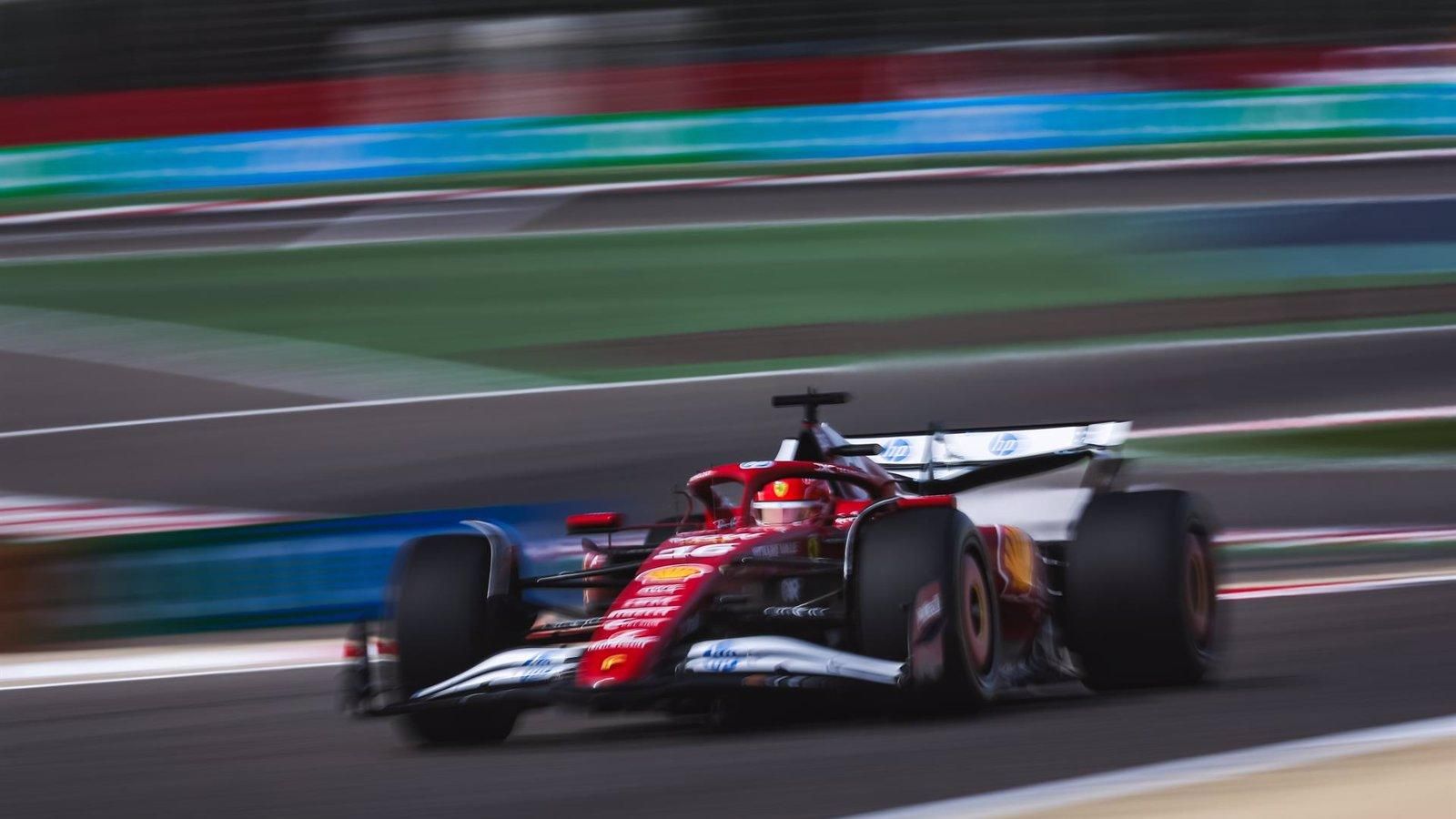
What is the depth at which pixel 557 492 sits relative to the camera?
13430 mm

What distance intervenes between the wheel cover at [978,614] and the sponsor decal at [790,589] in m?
0.58

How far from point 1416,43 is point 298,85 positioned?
12.7 meters

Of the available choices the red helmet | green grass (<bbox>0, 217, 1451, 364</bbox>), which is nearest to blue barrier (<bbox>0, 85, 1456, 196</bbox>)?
green grass (<bbox>0, 217, 1451, 364</bbox>)

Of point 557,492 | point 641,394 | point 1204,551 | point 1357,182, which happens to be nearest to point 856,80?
point 1357,182

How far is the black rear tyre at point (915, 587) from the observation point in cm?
594

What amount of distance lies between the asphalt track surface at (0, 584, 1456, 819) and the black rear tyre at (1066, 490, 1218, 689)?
0.38ft

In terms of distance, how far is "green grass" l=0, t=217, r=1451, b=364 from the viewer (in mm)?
19047

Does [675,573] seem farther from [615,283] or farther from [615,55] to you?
[615,55]

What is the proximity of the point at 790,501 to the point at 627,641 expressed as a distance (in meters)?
1.03

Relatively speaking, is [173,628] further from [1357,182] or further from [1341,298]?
[1357,182]

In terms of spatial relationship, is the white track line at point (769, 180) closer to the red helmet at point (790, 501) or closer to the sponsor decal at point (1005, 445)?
the sponsor decal at point (1005, 445)

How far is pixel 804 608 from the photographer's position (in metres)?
6.25

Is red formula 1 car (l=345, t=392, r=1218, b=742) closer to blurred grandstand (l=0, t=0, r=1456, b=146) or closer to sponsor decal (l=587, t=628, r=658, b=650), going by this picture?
sponsor decal (l=587, t=628, r=658, b=650)

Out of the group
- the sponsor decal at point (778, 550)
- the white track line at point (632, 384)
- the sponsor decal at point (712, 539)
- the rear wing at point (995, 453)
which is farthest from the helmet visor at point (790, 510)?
the white track line at point (632, 384)
